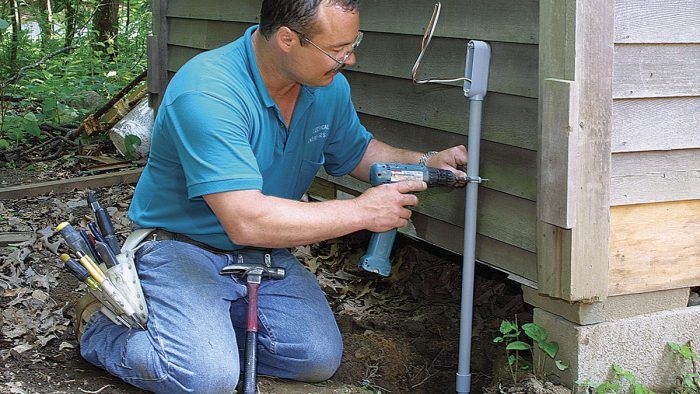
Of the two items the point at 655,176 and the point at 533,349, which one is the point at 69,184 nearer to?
the point at 533,349

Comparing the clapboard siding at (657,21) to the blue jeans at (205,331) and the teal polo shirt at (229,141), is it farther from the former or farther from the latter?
the blue jeans at (205,331)

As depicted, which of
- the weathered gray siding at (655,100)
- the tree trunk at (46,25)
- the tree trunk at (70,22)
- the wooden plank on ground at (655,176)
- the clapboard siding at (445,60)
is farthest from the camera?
the tree trunk at (46,25)

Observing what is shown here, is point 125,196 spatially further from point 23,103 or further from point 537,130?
point 537,130

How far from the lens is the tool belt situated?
138 inches

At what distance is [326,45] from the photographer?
3.12 meters

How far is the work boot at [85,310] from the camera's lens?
348 cm

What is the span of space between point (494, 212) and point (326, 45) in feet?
3.33

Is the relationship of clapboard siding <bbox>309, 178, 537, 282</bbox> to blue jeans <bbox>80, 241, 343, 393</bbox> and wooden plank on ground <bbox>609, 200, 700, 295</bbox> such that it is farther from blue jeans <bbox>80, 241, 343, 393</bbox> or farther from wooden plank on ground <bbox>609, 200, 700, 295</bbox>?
blue jeans <bbox>80, 241, 343, 393</bbox>

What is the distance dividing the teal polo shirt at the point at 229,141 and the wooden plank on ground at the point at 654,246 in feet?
3.92

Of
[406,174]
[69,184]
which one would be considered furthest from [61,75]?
[406,174]

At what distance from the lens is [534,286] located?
3357mm

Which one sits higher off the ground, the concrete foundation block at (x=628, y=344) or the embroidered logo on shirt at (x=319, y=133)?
the embroidered logo on shirt at (x=319, y=133)

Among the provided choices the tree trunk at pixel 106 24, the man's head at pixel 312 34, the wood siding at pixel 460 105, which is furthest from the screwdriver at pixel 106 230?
the tree trunk at pixel 106 24

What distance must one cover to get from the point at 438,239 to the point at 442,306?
1.67 ft
